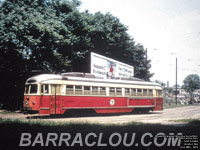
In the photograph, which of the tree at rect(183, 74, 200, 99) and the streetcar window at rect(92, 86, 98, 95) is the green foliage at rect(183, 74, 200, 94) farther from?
the streetcar window at rect(92, 86, 98, 95)

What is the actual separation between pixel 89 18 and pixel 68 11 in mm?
3067

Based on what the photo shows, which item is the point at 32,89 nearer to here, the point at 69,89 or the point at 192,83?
the point at 69,89

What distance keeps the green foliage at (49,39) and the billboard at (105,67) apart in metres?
4.12

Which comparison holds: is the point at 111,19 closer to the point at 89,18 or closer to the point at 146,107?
the point at 89,18

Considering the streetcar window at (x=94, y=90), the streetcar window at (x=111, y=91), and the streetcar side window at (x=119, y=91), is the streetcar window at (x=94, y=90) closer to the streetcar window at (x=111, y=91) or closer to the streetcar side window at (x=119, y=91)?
the streetcar window at (x=111, y=91)

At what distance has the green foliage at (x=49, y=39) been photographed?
21547 mm

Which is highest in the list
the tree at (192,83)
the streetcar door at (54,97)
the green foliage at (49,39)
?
the green foliage at (49,39)

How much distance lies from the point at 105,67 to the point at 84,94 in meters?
8.37

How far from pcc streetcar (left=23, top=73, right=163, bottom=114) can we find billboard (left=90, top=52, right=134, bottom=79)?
152 inches

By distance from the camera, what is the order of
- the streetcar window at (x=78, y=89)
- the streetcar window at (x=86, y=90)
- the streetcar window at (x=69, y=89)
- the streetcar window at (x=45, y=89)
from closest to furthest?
the streetcar window at (x=45, y=89) → the streetcar window at (x=69, y=89) → the streetcar window at (x=78, y=89) → the streetcar window at (x=86, y=90)

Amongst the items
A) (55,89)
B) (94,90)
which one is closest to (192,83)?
(94,90)

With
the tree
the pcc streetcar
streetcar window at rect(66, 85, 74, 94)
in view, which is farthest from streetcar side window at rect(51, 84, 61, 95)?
the tree

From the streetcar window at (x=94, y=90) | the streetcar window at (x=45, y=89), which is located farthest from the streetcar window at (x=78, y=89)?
the streetcar window at (x=45, y=89)

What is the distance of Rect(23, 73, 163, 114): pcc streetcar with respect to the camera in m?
16.8
